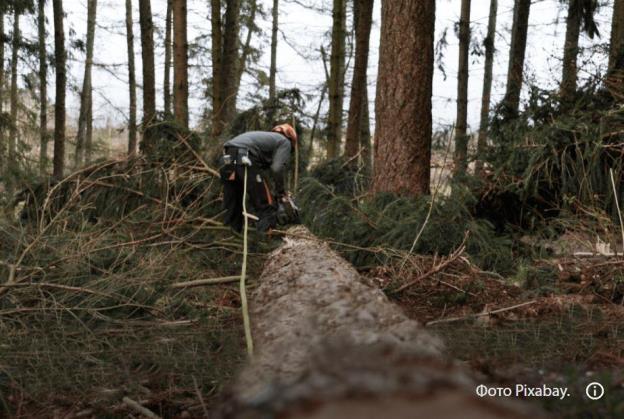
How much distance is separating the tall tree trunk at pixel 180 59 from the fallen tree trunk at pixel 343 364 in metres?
6.91

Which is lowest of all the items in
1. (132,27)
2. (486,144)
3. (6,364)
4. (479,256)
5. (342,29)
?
(6,364)

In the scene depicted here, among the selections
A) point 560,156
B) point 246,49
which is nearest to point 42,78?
point 246,49

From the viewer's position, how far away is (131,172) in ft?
23.8

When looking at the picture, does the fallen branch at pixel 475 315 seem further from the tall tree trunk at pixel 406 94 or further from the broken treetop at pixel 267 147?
the broken treetop at pixel 267 147

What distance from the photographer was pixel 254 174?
22.8 feet

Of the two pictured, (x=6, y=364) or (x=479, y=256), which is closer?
(x=6, y=364)

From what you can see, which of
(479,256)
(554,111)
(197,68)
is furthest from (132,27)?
(479,256)

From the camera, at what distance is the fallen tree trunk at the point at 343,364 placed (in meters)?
1.02

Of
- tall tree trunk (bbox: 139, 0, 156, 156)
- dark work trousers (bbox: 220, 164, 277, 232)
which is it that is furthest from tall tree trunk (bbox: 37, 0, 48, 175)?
dark work trousers (bbox: 220, 164, 277, 232)

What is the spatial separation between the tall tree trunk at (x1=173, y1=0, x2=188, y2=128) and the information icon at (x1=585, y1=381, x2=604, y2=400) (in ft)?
28.7

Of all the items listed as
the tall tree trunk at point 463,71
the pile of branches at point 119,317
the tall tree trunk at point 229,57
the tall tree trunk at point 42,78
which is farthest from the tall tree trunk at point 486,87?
the tall tree trunk at point 42,78

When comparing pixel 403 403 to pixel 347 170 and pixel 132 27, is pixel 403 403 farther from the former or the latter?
pixel 132 27

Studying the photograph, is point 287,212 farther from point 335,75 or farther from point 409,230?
point 335,75

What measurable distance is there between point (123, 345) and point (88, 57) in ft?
61.2
